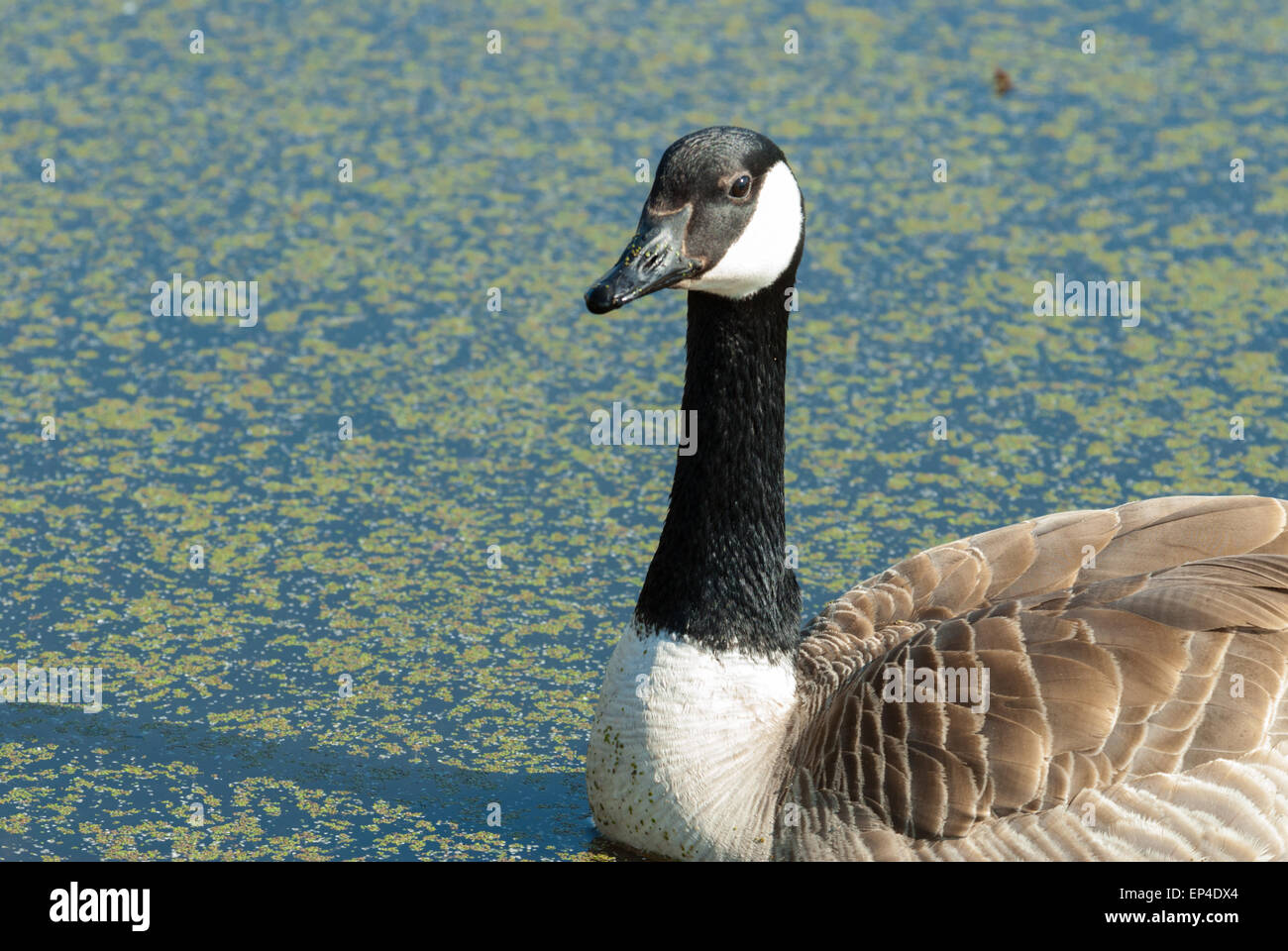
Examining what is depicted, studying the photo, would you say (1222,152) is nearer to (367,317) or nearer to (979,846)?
(367,317)

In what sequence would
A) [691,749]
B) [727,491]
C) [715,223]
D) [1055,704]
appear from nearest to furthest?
[1055,704] → [715,223] → [691,749] → [727,491]

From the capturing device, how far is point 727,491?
434cm

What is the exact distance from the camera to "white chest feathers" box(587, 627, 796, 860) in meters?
4.19

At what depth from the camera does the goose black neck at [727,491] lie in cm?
426

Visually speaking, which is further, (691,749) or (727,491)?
(727,491)

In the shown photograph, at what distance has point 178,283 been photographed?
6.82 m

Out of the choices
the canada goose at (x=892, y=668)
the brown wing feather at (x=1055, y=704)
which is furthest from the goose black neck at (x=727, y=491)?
the brown wing feather at (x=1055, y=704)

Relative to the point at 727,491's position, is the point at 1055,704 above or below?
below

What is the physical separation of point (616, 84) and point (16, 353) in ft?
9.78

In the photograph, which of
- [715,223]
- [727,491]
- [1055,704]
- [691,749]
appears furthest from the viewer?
[727,491]

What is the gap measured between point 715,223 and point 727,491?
2.12ft

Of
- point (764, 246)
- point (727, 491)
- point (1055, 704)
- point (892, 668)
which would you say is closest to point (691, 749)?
point (892, 668)

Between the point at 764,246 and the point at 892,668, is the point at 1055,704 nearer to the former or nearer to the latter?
the point at 892,668

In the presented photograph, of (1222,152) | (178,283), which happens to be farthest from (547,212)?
(1222,152)
